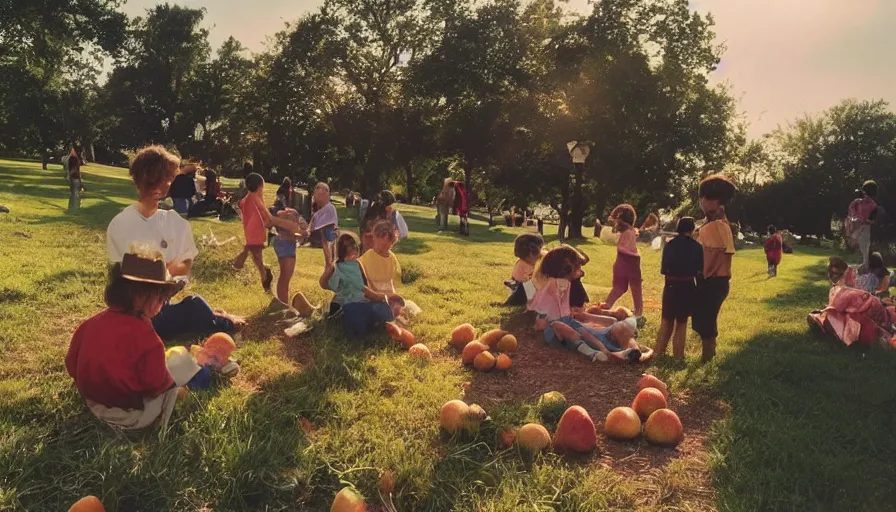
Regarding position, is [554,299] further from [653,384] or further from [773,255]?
[773,255]

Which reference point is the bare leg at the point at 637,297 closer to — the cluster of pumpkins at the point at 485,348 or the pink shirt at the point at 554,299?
the pink shirt at the point at 554,299

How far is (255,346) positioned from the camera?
6.74 m

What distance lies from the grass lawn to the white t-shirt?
129 centimetres

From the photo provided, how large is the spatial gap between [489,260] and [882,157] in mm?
50806

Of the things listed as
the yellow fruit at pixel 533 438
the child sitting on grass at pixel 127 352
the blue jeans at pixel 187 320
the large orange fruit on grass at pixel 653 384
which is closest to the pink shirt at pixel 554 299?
the large orange fruit on grass at pixel 653 384

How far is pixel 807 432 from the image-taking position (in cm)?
490

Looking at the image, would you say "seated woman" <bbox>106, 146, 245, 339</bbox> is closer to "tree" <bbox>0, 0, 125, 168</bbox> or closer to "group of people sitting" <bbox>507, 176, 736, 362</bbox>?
"group of people sitting" <bbox>507, 176, 736, 362</bbox>

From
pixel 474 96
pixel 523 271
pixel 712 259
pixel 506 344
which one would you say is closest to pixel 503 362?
pixel 506 344

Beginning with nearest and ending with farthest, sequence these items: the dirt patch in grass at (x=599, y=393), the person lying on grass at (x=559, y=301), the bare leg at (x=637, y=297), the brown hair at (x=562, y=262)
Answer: the dirt patch in grass at (x=599, y=393), the person lying on grass at (x=559, y=301), the brown hair at (x=562, y=262), the bare leg at (x=637, y=297)

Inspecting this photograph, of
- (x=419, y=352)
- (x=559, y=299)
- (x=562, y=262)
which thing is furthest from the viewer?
(x=559, y=299)

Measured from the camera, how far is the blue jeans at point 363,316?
7.26 m

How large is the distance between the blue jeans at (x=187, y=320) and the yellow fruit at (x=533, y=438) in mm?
4351

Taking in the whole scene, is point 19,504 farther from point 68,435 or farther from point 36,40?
point 36,40

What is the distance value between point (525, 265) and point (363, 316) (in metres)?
3.50
